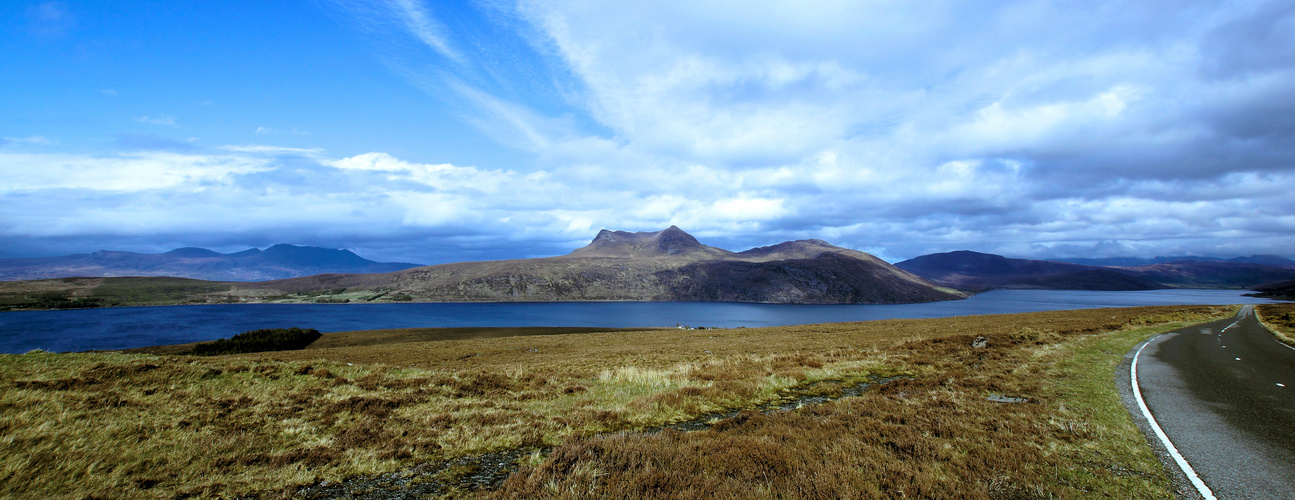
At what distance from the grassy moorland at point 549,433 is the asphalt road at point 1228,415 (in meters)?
0.72

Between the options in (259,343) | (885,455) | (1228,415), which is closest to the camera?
(885,455)

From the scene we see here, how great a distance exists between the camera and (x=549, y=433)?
10391 millimetres

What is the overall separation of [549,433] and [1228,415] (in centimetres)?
1531

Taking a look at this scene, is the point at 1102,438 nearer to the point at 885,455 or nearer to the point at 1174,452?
the point at 1174,452

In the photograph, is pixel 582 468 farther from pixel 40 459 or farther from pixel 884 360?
pixel 884 360

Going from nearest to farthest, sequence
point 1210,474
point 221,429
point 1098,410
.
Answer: point 1210,474 → point 221,429 → point 1098,410

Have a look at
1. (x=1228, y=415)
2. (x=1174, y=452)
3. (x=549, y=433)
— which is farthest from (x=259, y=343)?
(x=1228, y=415)

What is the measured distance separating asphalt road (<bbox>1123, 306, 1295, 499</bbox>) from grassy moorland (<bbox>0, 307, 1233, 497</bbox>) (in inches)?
28.5

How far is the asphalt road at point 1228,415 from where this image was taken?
23.3ft

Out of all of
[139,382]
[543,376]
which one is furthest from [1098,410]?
[139,382]

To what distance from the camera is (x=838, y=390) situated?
15391 millimetres

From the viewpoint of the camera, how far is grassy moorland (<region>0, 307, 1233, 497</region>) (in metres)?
6.96

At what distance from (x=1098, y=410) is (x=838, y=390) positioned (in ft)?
20.3

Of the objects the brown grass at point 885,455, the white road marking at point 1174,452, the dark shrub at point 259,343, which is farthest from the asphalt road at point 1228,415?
the dark shrub at point 259,343
